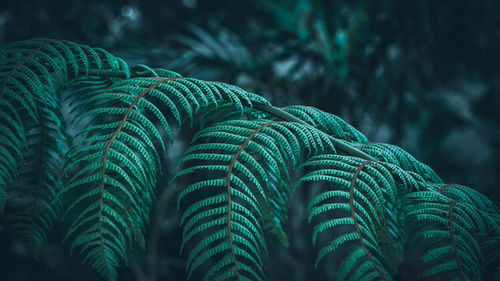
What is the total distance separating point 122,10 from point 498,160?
7.52ft

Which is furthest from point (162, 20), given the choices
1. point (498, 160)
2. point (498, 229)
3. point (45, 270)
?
point (498, 160)

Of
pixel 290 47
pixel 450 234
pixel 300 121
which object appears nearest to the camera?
pixel 450 234

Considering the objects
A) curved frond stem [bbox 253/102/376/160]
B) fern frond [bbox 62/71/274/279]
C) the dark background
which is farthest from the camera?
the dark background

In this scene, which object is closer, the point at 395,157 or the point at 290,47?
the point at 395,157

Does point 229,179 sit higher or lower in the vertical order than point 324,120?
lower

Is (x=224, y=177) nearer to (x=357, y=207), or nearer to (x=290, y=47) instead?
(x=357, y=207)

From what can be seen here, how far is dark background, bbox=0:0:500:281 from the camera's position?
4.71ft

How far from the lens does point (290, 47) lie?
1.60 meters

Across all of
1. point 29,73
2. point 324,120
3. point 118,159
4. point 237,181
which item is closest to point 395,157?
point 324,120

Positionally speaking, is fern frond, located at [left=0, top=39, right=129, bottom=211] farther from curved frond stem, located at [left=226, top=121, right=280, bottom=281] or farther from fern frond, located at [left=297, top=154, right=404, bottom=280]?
fern frond, located at [left=297, top=154, right=404, bottom=280]

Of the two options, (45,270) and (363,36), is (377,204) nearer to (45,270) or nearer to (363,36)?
(363,36)

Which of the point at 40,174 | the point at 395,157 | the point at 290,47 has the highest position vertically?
the point at 290,47

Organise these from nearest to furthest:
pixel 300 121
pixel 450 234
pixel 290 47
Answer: pixel 450 234, pixel 300 121, pixel 290 47

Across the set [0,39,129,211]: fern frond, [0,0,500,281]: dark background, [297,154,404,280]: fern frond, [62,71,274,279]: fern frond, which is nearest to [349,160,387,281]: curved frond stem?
[297,154,404,280]: fern frond
